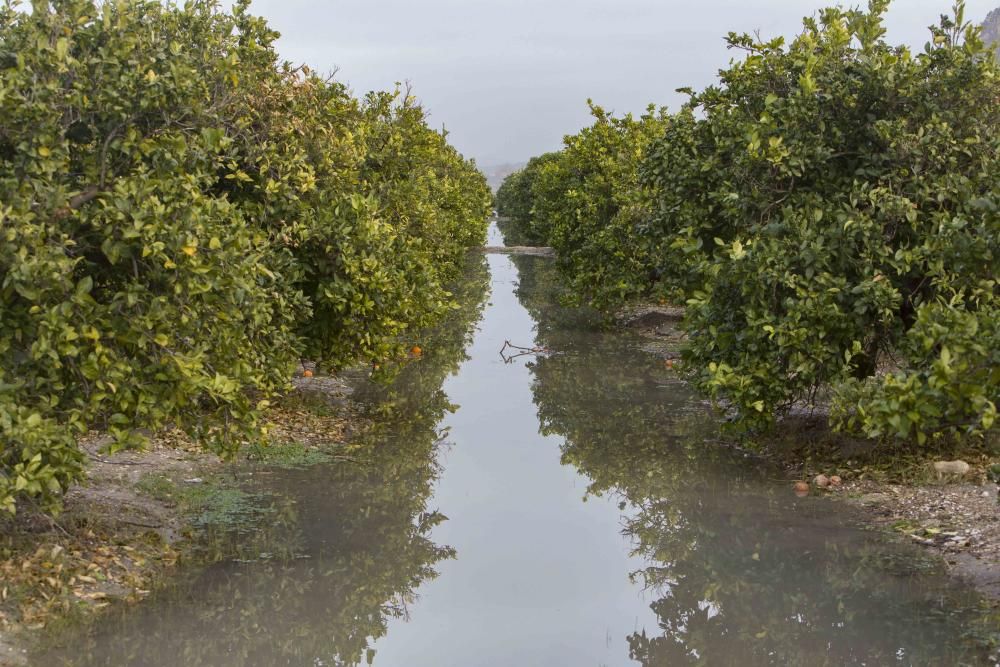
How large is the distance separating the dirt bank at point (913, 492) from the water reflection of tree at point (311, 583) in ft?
16.6

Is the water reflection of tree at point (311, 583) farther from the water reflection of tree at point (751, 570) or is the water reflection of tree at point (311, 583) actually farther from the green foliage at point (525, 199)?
the green foliage at point (525, 199)

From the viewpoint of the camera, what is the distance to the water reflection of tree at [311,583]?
8.17 meters

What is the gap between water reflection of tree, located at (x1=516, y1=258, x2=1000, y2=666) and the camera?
8.24 metres

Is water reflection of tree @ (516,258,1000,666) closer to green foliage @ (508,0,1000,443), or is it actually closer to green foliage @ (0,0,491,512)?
green foliage @ (508,0,1000,443)

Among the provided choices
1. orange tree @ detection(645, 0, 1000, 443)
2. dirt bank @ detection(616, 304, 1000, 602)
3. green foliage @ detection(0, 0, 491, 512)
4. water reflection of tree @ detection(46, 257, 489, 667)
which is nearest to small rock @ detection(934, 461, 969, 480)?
dirt bank @ detection(616, 304, 1000, 602)

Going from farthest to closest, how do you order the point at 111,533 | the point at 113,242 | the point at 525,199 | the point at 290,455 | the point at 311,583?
the point at 525,199
the point at 290,455
the point at 111,533
the point at 311,583
the point at 113,242

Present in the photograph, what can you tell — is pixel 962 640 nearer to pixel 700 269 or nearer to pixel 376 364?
pixel 700 269

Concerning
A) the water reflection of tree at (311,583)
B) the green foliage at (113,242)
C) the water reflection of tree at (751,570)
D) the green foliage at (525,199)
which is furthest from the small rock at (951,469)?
the green foliage at (525,199)

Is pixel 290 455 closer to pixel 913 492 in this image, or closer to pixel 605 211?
pixel 913 492

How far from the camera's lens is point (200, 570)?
31.8 ft

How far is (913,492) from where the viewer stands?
11.7 metres

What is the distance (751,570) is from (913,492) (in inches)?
117

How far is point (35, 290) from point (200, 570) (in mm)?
3331

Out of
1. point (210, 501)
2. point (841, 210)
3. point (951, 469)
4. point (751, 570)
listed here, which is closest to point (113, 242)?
point (210, 501)
